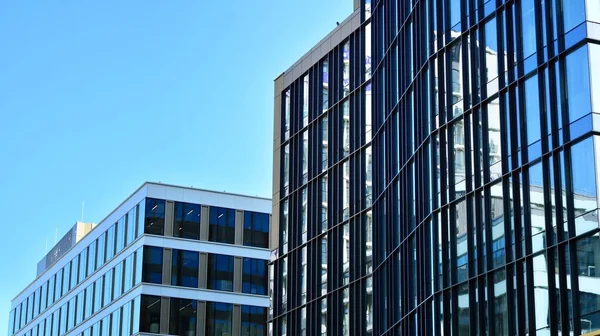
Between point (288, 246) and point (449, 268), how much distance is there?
72.2 feet

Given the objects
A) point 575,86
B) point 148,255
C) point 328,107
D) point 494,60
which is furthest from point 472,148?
A: point 148,255

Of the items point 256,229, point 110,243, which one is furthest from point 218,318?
point 110,243

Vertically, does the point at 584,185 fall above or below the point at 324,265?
below

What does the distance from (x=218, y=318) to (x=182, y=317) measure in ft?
8.03

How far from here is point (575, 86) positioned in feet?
129

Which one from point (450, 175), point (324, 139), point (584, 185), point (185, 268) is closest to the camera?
point (584, 185)

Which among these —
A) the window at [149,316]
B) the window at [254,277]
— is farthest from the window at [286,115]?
the window at [149,316]

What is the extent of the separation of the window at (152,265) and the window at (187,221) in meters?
1.94

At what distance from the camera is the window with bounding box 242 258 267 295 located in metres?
84.1

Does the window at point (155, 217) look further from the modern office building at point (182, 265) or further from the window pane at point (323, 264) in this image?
the window pane at point (323, 264)

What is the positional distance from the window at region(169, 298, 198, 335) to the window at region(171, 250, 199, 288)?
128 centimetres

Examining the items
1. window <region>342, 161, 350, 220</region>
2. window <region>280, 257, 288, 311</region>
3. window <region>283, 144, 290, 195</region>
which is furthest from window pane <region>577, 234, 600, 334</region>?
window <region>283, 144, 290, 195</region>

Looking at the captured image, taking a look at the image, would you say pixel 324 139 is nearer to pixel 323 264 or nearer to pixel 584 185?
pixel 323 264

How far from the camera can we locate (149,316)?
80.4 meters
